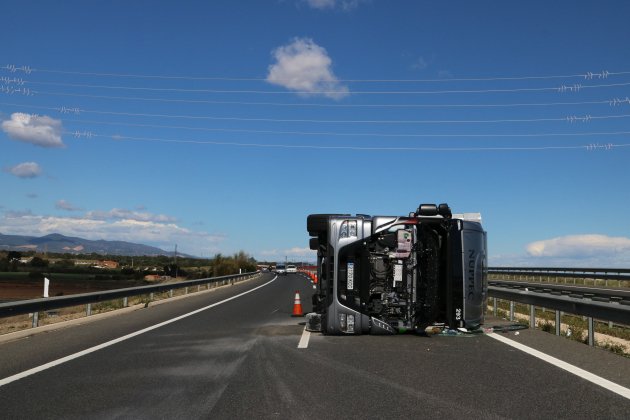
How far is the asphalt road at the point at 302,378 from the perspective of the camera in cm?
625

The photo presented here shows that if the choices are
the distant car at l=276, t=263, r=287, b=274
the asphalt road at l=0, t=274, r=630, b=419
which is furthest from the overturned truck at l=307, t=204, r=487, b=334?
the distant car at l=276, t=263, r=287, b=274

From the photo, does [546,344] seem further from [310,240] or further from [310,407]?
[310,407]

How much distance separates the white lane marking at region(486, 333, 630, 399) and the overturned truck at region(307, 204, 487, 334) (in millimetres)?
1060

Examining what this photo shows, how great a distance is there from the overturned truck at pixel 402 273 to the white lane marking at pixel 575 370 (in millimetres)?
1060

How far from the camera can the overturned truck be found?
11406 millimetres

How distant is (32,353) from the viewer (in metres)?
10.2

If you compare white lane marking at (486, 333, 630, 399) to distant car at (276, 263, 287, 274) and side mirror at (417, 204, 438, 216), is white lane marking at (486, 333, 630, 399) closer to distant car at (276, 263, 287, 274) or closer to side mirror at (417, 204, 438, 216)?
side mirror at (417, 204, 438, 216)

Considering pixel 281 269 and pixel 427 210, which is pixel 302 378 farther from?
pixel 281 269

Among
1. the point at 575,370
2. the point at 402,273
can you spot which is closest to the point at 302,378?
the point at 575,370

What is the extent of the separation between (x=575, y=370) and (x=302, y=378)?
12.2 ft

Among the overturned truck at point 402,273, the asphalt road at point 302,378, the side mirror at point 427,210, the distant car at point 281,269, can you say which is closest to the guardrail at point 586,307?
the asphalt road at point 302,378

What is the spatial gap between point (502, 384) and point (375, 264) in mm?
4498

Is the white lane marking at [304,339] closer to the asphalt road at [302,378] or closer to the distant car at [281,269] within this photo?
the asphalt road at [302,378]

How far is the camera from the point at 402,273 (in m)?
11.5
